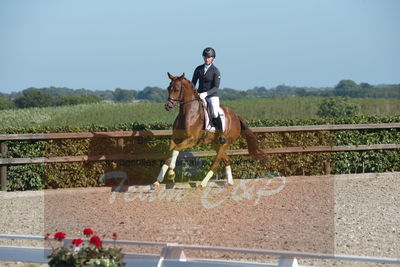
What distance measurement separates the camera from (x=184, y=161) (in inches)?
572

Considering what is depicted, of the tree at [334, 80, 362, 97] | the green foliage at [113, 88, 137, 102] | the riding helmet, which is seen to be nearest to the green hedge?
the riding helmet

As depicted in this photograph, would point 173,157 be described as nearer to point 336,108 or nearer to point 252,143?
point 252,143

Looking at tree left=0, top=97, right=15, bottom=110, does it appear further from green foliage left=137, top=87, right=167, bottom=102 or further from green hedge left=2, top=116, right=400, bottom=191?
green hedge left=2, top=116, right=400, bottom=191

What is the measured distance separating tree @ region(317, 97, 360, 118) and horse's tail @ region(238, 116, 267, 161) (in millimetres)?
21372

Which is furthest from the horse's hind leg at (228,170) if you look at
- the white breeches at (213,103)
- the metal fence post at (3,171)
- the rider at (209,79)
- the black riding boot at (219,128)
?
the metal fence post at (3,171)

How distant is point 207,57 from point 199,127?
53.0 inches

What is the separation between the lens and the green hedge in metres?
13.5

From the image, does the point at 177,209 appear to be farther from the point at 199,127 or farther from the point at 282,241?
the point at 282,241

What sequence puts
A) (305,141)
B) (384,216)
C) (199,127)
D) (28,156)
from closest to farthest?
(384,216), (199,127), (28,156), (305,141)

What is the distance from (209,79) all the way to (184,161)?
2.39m

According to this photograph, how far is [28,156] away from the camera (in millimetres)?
13523

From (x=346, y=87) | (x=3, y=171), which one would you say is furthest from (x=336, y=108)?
(x=346, y=87)

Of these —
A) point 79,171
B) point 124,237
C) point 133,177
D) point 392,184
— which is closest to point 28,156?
point 79,171

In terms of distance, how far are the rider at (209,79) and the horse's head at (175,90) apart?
1.75 feet
